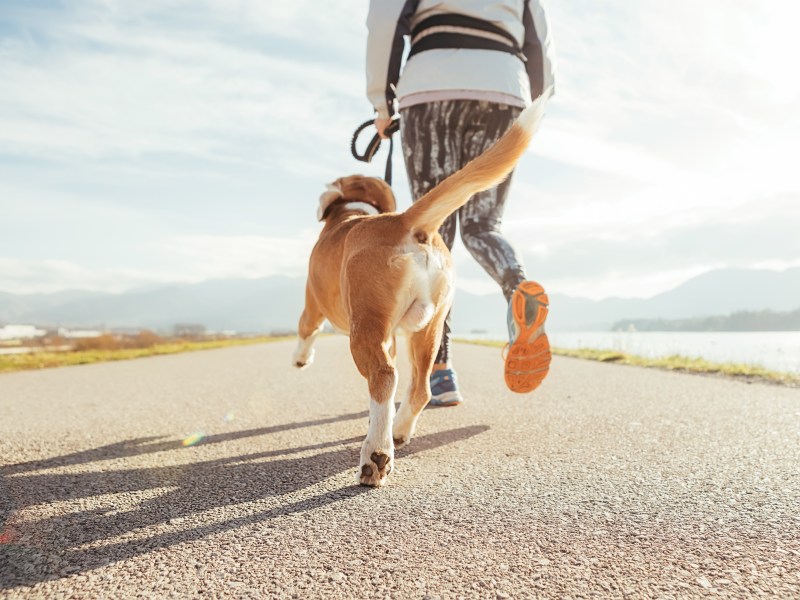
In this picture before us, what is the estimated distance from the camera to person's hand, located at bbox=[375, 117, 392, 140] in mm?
3904

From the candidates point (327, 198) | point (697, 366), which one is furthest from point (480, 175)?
point (697, 366)

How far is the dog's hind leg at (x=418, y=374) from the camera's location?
2.72 metres

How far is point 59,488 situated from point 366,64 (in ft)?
9.56

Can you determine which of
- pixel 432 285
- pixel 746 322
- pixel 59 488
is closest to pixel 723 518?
pixel 432 285

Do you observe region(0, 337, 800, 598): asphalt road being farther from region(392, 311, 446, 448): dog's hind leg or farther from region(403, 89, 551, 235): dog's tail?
region(403, 89, 551, 235): dog's tail

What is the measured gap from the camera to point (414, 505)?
202cm

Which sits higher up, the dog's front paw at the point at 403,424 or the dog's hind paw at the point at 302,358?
the dog's hind paw at the point at 302,358

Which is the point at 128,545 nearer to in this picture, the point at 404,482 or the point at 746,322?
the point at 404,482

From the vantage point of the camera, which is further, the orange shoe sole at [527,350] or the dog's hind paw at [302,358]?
the dog's hind paw at [302,358]

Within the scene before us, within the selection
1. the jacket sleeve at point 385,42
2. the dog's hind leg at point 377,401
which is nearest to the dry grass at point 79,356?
the jacket sleeve at point 385,42

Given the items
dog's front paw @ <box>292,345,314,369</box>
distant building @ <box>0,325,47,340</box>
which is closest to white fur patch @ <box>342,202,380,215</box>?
dog's front paw @ <box>292,345,314,369</box>

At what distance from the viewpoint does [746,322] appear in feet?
285

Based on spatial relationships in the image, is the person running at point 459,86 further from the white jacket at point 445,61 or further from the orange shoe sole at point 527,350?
the orange shoe sole at point 527,350

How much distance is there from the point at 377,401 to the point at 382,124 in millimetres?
2276
